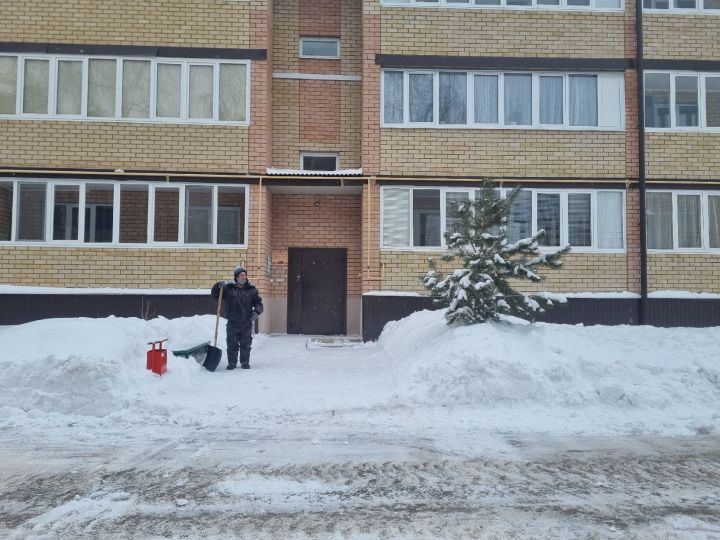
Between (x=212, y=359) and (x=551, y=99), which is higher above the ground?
(x=551, y=99)

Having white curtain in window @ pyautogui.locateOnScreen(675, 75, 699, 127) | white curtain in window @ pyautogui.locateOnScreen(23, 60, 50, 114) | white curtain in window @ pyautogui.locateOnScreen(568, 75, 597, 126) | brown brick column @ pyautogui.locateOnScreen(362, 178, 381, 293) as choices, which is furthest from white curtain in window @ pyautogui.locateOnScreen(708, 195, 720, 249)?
white curtain in window @ pyautogui.locateOnScreen(23, 60, 50, 114)

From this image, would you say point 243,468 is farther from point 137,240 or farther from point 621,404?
point 137,240

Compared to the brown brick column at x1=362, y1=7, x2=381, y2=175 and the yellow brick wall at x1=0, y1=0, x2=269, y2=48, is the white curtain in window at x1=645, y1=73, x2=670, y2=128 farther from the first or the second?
the yellow brick wall at x1=0, y1=0, x2=269, y2=48

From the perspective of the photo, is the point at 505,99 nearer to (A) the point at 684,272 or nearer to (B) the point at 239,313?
(A) the point at 684,272

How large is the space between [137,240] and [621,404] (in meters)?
10.7

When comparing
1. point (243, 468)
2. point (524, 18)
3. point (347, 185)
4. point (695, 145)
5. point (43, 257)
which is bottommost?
point (243, 468)

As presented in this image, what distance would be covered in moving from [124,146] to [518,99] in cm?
943

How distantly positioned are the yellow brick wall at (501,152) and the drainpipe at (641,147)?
0.41 m

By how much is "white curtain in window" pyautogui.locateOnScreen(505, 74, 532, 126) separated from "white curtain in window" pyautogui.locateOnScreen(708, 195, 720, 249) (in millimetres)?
4812

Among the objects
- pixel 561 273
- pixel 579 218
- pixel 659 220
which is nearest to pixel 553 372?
Answer: pixel 561 273

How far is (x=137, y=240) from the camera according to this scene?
42.6ft

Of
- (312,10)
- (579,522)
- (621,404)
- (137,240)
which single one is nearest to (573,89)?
(312,10)

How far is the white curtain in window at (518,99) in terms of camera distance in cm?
1352

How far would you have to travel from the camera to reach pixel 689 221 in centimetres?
1351
